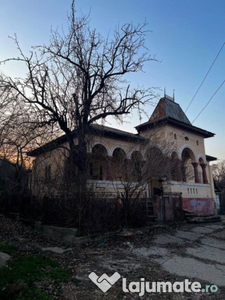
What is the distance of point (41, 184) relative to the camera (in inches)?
448

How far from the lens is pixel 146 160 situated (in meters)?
11.5

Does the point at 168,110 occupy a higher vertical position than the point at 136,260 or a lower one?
higher

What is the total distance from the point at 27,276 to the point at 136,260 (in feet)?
9.55

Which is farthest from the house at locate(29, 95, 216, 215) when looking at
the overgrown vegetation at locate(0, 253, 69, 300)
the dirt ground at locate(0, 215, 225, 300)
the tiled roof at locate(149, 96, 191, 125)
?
the overgrown vegetation at locate(0, 253, 69, 300)

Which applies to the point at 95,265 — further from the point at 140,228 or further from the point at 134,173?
the point at 134,173

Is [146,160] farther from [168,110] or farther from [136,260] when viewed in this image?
[168,110]

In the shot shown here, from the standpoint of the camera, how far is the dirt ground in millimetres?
4324

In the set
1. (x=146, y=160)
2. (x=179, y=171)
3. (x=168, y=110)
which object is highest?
(x=168, y=110)

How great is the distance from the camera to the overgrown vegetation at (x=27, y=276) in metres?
3.91

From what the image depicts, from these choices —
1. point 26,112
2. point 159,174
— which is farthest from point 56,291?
point 26,112

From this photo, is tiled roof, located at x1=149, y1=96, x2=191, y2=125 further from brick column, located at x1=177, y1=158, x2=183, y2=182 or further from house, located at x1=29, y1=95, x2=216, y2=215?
brick column, located at x1=177, y1=158, x2=183, y2=182

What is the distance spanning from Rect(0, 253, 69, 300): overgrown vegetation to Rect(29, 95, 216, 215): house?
4033mm

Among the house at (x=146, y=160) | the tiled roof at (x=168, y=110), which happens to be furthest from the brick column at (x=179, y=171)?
the tiled roof at (x=168, y=110)

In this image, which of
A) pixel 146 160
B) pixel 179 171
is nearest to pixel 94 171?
pixel 146 160
